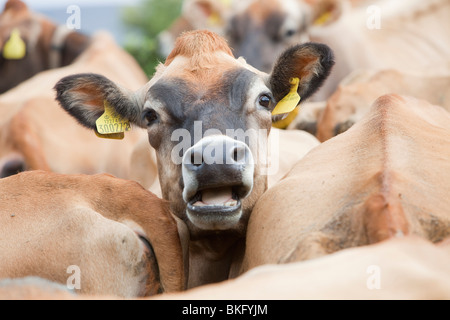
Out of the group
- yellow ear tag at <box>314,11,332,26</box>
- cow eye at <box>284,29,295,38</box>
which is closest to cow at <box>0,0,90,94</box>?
cow eye at <box>284,29,295,38</box>

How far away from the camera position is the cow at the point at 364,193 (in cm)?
295

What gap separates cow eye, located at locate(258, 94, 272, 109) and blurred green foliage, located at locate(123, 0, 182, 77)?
8.51m

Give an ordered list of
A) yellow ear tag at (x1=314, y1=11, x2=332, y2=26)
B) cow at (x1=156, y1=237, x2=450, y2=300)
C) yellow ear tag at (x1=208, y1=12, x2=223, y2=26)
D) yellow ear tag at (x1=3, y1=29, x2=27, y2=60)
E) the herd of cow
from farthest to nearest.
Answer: yellow ear tag at (x1=208, y1=12, x2=223, y2=26)
yellow ear tag at (x1=3, y1=29, x2=27, y2=60)
yellow ear tag at (x1=314, y1=11, x2=332, y2=26)
the herd of cow
cow at (x1=156, y1=237, x2=450, y2=300)

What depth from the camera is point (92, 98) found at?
482cm

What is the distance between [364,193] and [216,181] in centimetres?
83

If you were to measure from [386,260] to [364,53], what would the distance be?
25.6 ft

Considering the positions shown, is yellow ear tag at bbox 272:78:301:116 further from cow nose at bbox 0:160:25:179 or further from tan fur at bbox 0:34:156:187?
cow nose at bbox 0:160:25:179

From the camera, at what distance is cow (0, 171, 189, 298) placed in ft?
11.1

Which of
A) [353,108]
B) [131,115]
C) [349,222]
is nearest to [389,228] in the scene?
[349,222]

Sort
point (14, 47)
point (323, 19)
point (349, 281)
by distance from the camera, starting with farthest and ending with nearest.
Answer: point (14, 47)
point (323, 19)
point (349, 281)

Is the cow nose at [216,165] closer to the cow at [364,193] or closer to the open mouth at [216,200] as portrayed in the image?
the open mouth at [216,200]
